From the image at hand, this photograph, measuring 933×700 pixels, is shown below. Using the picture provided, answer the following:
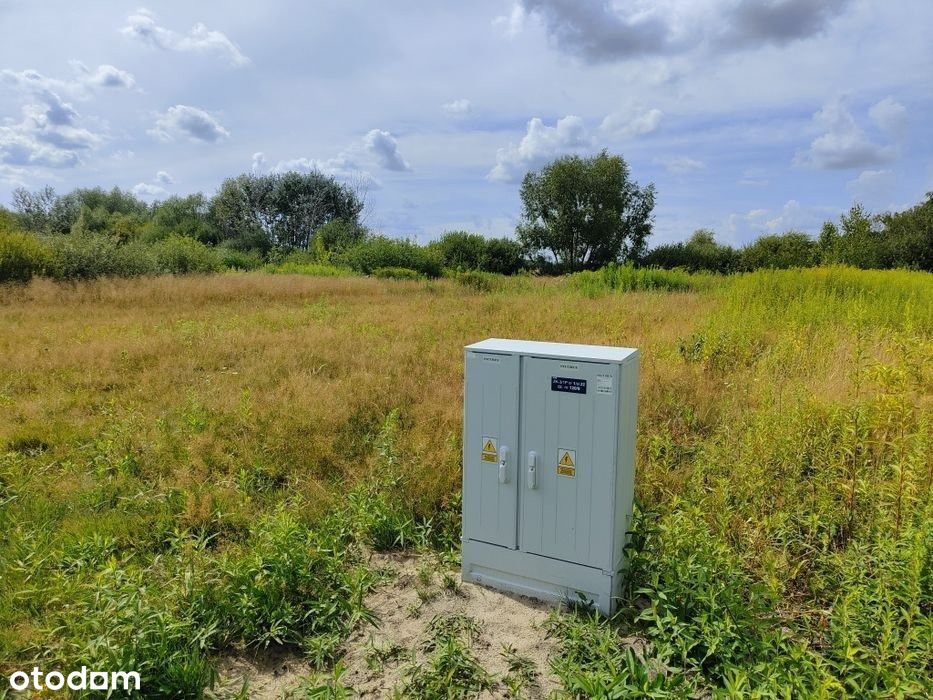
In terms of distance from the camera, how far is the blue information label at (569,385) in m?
3.18

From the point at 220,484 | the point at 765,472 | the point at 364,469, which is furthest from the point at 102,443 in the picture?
the point at 765,472

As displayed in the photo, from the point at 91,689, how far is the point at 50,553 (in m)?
1.51

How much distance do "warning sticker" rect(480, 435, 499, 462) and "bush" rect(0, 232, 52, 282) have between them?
1712 cm

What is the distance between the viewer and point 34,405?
257 inches

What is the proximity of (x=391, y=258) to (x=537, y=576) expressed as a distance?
2580 centimetres

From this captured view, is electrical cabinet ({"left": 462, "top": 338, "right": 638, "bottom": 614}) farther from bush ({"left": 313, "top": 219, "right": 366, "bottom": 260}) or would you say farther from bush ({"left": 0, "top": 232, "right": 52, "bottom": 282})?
bush ({"left": 313, "top": 219, "right": 366, "bottom": 260})

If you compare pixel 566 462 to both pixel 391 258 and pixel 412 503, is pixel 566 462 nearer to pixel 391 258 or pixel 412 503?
pixel 412 503

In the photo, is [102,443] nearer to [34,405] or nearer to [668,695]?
[34,405]

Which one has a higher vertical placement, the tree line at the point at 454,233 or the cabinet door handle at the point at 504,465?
the tree line at the point at 454,233

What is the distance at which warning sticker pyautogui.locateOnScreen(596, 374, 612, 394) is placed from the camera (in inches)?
122

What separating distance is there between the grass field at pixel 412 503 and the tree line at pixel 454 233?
50.5ft

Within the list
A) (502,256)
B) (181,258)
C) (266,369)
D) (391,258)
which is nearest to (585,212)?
(502,256)

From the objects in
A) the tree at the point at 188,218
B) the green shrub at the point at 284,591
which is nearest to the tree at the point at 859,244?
the green shrub at the point at 284,591

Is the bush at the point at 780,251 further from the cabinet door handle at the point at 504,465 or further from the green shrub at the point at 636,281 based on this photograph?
the cabinet door handle at the point at 504,465
